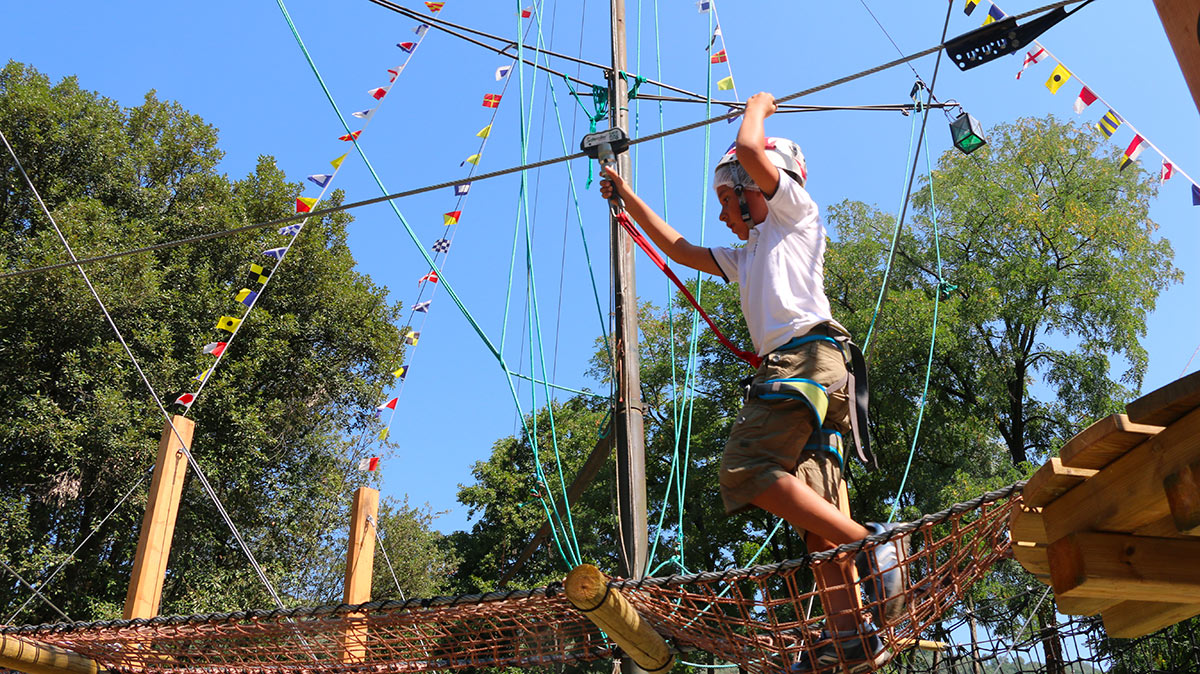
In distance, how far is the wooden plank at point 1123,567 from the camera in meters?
1.62

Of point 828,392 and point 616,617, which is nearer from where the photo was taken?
point 828,392

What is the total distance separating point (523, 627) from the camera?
8.79 feet

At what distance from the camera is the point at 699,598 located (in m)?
2.27

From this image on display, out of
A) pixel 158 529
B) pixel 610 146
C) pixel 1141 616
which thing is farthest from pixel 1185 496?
pixel 158 529

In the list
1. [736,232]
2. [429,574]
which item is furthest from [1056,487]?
[429,574]

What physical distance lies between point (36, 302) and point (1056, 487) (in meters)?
10.6

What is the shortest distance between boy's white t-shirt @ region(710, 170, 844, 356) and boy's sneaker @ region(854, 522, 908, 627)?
48 cm

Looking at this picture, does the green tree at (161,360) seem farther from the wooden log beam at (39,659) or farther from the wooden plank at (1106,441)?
the wooden plank at (1106,441)

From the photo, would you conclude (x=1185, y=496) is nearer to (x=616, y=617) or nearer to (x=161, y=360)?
(x=616, y=617)

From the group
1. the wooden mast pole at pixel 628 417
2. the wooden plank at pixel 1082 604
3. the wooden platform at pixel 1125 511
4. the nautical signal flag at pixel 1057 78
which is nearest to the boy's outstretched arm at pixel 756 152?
the wooden platform at pixel 1125 511

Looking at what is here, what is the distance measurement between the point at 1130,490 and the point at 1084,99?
536 centimetres

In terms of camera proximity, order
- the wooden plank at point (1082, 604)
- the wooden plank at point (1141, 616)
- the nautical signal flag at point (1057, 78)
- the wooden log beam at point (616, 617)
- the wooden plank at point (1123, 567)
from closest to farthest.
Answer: the wooden plank at point (1123, 567)
the wooden plank at point (1082, 604)
the wooden plank at point (1141, 616)
the wooden log beam at point (616, 617)
the nautical signal flag at point (1057, 78)

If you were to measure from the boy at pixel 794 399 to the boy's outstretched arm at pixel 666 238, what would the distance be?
0.20m

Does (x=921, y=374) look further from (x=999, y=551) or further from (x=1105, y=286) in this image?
(x=999, y=551)
